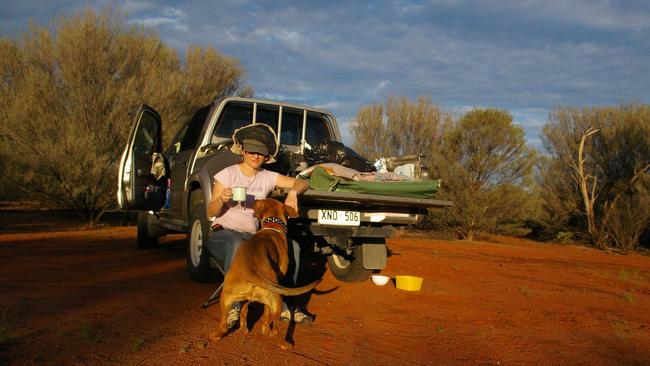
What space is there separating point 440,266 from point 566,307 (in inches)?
124

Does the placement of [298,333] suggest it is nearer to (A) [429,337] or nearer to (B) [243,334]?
(B) [243,334]

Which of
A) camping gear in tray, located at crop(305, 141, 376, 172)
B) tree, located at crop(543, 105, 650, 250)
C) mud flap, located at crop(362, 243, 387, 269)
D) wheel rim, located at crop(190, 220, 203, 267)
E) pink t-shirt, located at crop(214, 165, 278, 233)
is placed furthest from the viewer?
tree, located at crop(543, 105, 650, 250)

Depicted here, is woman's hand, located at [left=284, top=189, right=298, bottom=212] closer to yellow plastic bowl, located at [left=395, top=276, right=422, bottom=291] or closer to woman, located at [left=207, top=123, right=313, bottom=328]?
woman, located at [left=207, top=123, right=313, bottom=328]

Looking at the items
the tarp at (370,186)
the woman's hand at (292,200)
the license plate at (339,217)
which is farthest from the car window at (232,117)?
the woman's hand at (292,200)

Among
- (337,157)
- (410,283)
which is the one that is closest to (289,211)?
(337,157)

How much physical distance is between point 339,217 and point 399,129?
14.1 m

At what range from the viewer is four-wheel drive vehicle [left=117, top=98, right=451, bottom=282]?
5.51m

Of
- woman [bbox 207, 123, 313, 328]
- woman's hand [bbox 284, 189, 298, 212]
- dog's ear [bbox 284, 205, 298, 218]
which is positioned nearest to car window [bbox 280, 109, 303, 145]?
woman [bbox 207, 123, 313, 328]

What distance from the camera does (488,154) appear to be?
17781 mm

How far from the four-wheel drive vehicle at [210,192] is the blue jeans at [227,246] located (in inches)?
23.3

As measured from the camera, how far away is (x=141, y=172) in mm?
7242

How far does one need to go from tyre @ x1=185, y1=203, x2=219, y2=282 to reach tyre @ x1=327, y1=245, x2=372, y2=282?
1729mm

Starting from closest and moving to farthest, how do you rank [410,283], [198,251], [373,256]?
1. [198,251]
2. [373,256]
3. [410,283]

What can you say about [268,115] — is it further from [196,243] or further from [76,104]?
[76,104]
